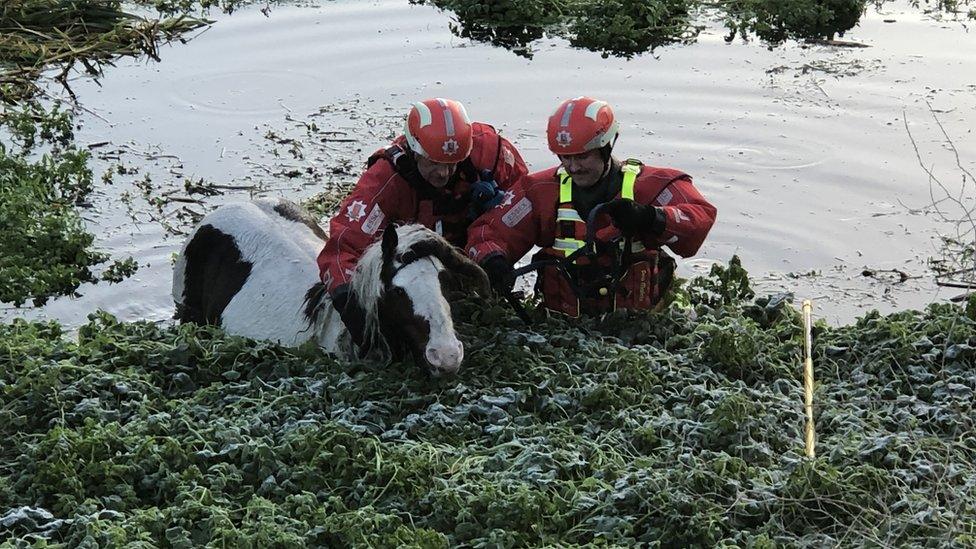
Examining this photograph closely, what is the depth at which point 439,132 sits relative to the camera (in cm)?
721

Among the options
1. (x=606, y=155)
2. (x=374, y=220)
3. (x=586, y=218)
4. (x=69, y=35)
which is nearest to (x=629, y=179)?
(x=606, y=155)

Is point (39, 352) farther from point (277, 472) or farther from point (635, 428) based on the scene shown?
point (635, 428)

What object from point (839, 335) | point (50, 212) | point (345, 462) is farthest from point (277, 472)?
point (50, 212)

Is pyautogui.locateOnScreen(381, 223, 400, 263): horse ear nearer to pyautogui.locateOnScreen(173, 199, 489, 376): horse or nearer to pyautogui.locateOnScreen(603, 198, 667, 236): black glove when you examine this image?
pyautogui.locateOnScreen(173, 199, 489, 376): horse

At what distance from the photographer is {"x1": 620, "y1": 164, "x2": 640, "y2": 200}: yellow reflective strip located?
722 cm

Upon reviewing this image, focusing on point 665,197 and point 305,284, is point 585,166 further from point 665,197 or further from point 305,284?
point 305,284

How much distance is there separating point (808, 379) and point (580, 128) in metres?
1.84

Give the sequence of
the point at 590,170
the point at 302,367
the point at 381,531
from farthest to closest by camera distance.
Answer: the point at 590,170, the point at 302,367, the point at 381,531

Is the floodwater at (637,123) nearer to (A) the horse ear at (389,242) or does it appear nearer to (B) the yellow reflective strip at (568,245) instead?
(B) the yellow reflective strip at (568,245)

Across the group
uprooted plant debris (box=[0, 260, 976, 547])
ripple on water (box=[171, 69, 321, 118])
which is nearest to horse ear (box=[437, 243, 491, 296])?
uprooted plant debris (box=[0, 260, 976, 547])

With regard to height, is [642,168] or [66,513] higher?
[642,168]

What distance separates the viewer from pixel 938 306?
722cm

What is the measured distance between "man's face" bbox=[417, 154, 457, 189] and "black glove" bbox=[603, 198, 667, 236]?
3.34ft

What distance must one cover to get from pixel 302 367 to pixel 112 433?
1222 mm
